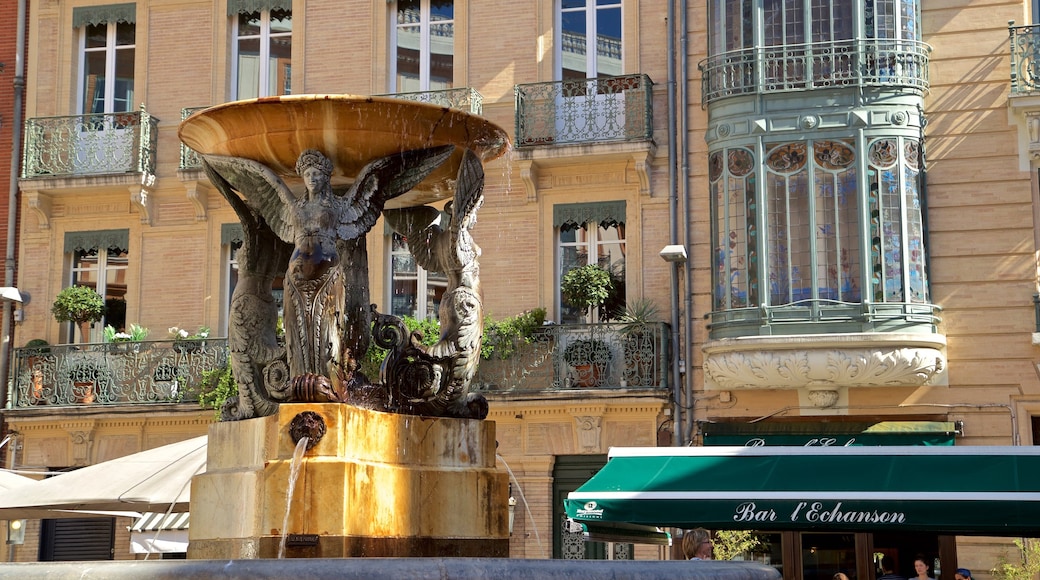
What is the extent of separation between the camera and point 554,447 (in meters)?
20.0

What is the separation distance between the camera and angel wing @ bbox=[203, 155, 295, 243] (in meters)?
8.75

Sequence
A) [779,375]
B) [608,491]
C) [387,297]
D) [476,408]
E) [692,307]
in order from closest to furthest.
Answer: [476,408] < [608,491] < [779,375] < [692,307] < [387,297]

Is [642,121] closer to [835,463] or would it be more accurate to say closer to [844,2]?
[844,2]

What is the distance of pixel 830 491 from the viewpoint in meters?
13.9

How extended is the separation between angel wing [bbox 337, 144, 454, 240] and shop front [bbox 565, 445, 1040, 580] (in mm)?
5668

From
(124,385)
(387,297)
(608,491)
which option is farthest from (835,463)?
(124,385)

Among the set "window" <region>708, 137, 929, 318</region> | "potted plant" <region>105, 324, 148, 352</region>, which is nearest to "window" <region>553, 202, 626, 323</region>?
"window" <region>708, 137, 929, 318</region>

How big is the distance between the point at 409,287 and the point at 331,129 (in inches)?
508

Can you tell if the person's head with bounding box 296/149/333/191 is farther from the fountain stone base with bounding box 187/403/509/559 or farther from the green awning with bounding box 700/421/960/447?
the green awning with bounding box 700/421/960/447

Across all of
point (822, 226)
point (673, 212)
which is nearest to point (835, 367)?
point (822, 226)

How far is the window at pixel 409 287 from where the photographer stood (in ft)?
70.4

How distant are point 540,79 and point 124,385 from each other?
7.49 metres

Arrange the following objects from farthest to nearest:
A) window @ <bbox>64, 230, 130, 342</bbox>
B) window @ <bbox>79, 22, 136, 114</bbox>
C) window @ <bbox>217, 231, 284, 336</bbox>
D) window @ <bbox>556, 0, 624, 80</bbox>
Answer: window @ <bbox>79, 22, 136, 114</bbox>
window @ <bbox>64, 230, 130, 342</bbox>
window @ <bbox>217, 231, 284, 336</bbox>
window @ <bbox>556, 0, 624, 80</bbox>

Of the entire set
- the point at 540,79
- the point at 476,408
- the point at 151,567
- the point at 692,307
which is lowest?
the point at 151,567
